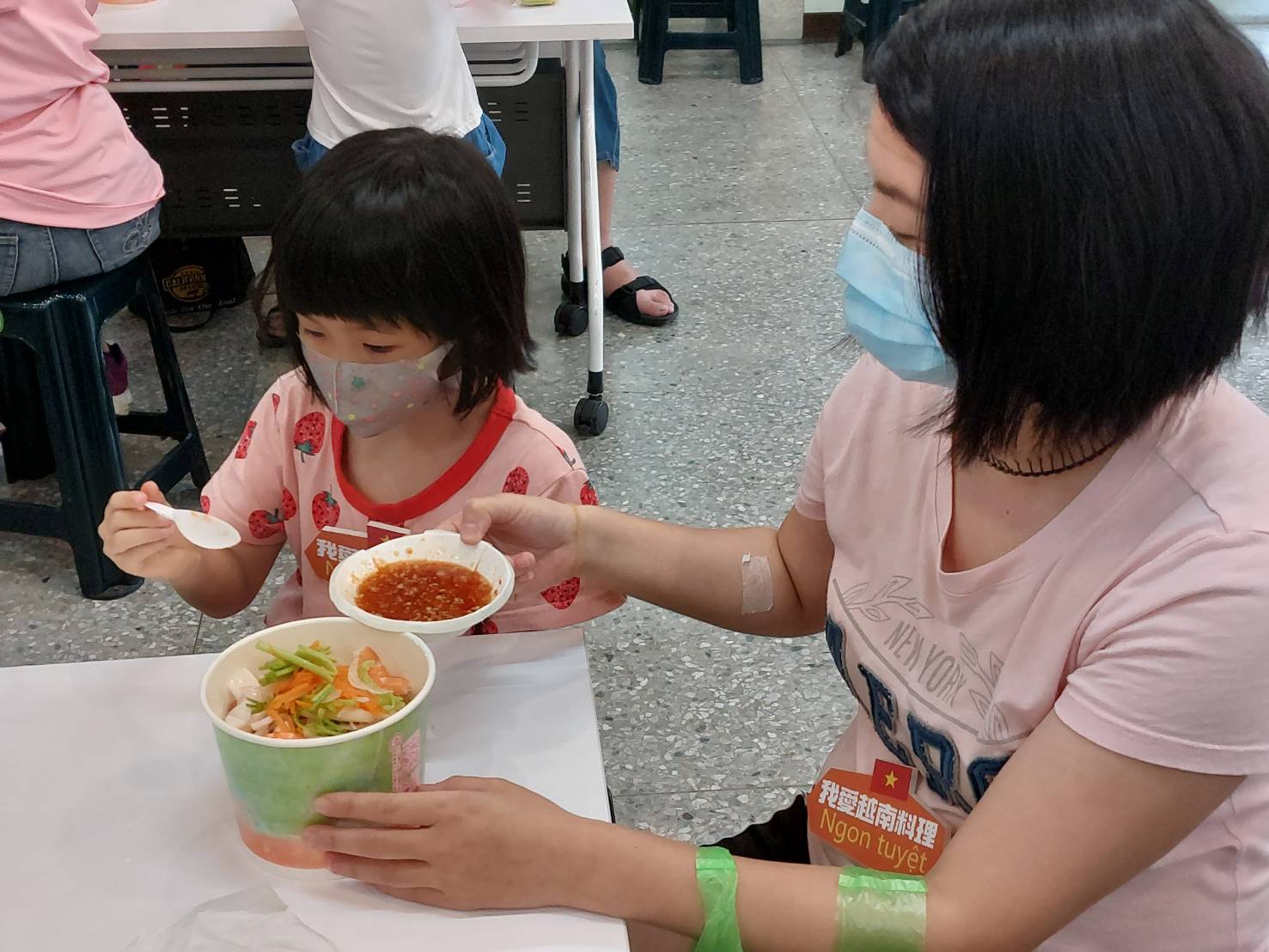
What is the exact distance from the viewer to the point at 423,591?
3.18 feet

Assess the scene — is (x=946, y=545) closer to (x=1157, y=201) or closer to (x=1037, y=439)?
(x=1037, y=439)

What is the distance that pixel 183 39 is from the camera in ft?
7.12

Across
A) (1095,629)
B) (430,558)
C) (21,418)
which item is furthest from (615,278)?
(1095,629)

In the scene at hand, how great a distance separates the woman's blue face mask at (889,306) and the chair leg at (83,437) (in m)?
1.49

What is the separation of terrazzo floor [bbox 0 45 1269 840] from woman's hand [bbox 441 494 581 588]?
406mm

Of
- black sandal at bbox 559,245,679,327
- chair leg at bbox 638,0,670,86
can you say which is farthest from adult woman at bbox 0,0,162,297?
chair leg at bbox 638,0,670,86

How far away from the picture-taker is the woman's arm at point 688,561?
3.67 feet

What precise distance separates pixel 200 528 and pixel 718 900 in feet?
1.81

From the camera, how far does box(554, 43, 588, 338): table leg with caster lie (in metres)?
2.50

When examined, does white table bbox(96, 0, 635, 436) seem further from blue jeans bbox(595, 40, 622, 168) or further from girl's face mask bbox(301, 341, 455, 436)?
girl's face mask bbox(301, 341, 455, 436)

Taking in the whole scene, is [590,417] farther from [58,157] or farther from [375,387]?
[375,387]

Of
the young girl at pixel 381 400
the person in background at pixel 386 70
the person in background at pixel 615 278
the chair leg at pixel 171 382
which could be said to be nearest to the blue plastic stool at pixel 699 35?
the person in background at pixel 615 278

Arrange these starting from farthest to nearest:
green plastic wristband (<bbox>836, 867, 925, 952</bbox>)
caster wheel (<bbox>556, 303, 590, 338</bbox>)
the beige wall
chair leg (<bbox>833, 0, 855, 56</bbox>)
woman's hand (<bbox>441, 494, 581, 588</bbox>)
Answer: the beige wall
chair leg (<bbox>833, 0, 855, 56</bbox>)
caster wheel (<bbox>556, 303, 590, 338</bbox>)
woman's hand (<bbox>441, 494, 581, 588</bbox>)
green plastic wristband (<bbox>836, 867, 925, 952</bbox>)

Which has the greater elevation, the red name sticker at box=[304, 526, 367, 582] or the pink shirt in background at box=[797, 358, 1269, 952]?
the pink shirt in background at box=[797, 358, 1269, 952]
